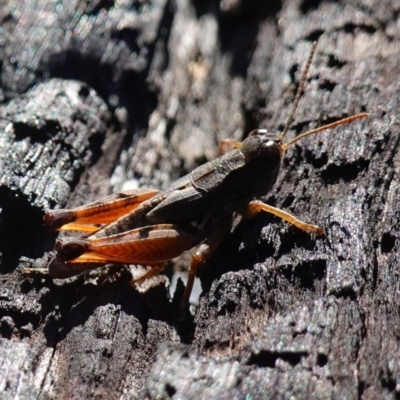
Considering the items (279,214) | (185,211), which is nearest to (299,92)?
(279,214)

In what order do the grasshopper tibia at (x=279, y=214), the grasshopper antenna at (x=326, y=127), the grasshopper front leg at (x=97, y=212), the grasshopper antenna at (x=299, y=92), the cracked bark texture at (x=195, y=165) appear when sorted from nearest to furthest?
the cracked bark texture at (x=195, y=165), the grasshopper tibia at (x=279, y=214), the grasshopper front leg at (x=97, y=212), the grasshopper antenna at (x=326, y=127), the grasshopper antenna at (x=299, y=92)

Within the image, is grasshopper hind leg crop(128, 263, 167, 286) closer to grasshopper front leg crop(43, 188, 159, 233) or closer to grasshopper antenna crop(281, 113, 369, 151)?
grasshopper front leg crop(43, 188, 159, 233)

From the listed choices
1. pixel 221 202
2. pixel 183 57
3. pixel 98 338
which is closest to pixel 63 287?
pixel 98 338

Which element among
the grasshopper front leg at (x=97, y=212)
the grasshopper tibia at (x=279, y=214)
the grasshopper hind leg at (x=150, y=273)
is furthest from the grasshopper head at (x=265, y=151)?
the grasshopper hind leg at (x=150, y=273)

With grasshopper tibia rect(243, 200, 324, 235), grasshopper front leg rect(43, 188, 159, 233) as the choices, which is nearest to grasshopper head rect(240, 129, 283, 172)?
grasshopper tibia rect(243, 200, 324, 235)

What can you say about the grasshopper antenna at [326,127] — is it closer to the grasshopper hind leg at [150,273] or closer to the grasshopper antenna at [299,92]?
the grasshopper antenna at [299,92]

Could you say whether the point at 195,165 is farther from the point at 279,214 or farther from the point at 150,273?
the point at 279,214
